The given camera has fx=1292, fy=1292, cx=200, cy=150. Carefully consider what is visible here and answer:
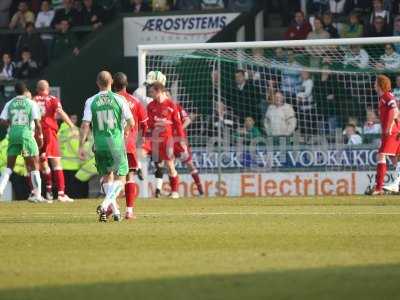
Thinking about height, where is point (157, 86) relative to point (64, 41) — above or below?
below

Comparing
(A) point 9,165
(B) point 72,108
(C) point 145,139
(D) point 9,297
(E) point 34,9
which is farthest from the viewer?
(E) point 34,9

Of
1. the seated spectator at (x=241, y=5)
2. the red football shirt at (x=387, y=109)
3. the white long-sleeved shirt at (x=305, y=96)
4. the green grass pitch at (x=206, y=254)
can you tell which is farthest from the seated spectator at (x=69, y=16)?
the green grass pitch at (x=206, y=254)

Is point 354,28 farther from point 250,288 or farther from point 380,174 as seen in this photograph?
point 250,288

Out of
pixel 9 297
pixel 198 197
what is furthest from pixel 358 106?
pixel 9 297

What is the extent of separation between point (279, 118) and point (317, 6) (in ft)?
12.8

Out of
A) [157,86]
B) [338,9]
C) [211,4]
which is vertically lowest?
[157,86]

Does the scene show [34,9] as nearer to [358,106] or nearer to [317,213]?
[358,106]

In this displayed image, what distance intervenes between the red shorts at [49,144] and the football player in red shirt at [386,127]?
5864 millimetres

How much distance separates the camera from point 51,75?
2930cm

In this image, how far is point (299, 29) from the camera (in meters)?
27.5

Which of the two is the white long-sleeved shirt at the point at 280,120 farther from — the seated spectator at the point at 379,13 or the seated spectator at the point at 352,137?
the seated spectator at the point at 379,13

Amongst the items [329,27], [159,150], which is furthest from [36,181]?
[329,27]

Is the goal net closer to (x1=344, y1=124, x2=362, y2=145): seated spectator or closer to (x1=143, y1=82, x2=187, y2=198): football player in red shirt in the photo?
(x1=344, y1=124, x2=362, y2=145): seated spectator

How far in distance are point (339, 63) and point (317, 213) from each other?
8.56 m
